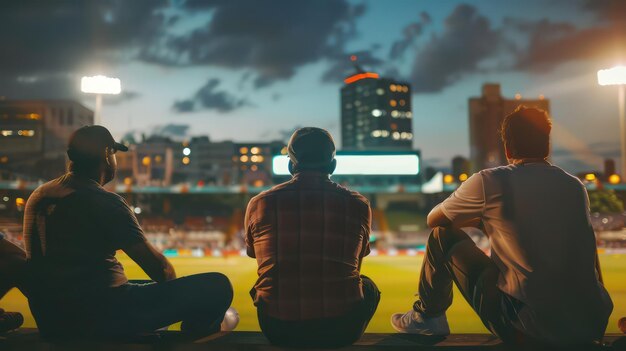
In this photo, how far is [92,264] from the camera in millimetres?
2648

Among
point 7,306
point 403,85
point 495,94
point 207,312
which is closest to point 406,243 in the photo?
point 7,306

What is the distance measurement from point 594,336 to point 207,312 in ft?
6.34

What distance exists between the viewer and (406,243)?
1184 inches

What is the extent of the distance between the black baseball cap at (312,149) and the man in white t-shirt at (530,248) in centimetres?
67

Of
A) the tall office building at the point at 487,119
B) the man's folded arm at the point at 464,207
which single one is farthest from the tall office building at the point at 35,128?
the man's folded arm at the point at 464,207

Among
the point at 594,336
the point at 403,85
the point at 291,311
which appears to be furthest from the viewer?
the point at 403,85

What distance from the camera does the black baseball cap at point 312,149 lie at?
8.80 feet

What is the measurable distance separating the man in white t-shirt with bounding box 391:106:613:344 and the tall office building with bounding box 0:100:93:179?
69.1 metres

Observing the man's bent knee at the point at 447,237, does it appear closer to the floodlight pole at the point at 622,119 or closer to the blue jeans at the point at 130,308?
the blue jeans at the point at 130,308

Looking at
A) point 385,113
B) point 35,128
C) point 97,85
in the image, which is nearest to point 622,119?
point 97,85

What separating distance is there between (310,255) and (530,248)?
3.36ft

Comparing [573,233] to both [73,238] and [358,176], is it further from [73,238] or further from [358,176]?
[358,176]

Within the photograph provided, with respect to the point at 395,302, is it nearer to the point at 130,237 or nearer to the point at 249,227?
the point at 249,227

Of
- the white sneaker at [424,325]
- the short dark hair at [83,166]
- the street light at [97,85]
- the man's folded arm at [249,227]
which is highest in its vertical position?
the street light at [97,85]
